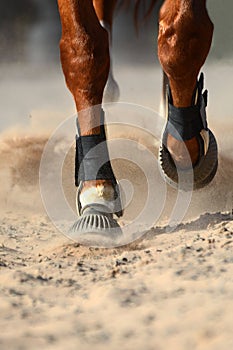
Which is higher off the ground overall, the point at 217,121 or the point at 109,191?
the point at 217,121

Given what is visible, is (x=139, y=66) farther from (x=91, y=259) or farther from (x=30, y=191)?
(x=91, y=259)

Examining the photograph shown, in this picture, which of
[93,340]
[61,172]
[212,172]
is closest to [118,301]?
[93,340]

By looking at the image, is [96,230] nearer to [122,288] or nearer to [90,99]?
[90,99]

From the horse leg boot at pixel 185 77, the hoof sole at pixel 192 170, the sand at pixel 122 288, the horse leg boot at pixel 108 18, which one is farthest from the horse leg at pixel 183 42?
the horse leg boot at pixel 108 18

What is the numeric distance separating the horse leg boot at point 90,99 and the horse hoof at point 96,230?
0.16ft

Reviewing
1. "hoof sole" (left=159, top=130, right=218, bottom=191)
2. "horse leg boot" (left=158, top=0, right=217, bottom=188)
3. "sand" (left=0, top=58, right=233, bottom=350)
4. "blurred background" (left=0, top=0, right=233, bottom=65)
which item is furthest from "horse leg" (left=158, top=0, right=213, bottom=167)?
"blurred background" (left=0, top=0, right=233, bottom=65)

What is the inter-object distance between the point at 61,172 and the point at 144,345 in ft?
7.46

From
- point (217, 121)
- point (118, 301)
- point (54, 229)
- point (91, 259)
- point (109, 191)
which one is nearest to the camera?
point (118, 301)

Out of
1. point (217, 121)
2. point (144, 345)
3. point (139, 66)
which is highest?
point (139, 66)

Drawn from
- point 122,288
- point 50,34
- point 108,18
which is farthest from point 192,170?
point 50,34

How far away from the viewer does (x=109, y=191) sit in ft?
7.73

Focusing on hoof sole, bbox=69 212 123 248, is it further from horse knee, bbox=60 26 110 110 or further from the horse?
horse knee, bbox=60 26 110 110

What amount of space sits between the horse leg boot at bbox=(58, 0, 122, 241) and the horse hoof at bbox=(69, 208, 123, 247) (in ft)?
0.16

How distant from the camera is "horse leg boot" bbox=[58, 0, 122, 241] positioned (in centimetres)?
237
